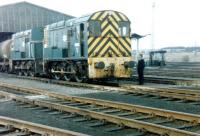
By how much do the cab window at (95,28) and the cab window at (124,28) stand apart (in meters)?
1.20

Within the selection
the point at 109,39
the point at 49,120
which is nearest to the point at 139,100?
the point at 49,120

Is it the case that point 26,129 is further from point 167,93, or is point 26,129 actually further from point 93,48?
point 93,48

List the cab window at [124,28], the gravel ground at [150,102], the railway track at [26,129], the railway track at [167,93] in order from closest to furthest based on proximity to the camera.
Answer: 1. the railway track at [26,129]
2. the gravel ground at [150,102]
3. the railway track at [167,93]
4. the cab window at [124,28]

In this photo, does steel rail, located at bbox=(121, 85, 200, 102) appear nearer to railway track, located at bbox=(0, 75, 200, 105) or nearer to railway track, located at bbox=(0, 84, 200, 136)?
railway track, located at bbox=(0, 75, 200, 105)

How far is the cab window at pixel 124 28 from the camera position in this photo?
694 inches

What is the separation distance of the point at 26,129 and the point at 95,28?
394 inches

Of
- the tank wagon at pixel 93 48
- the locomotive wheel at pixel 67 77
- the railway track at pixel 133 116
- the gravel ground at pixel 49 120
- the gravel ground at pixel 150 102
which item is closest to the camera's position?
the railway track at pixel 133 116

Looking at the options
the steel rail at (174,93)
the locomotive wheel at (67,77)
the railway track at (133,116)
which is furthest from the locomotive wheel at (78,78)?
the railway track at (133,116)

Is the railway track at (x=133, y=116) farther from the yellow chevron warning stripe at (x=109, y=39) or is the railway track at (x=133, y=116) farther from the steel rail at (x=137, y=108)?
the yellow chevron warning stripe at (x=109, y=39)

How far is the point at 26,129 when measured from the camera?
746 centimetres

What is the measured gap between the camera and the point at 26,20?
133 ft

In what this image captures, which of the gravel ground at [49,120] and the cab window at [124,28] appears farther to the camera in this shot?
the cab window at [124,28]

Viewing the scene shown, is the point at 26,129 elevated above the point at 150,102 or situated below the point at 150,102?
below

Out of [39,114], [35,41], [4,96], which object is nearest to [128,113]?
[39,114]
